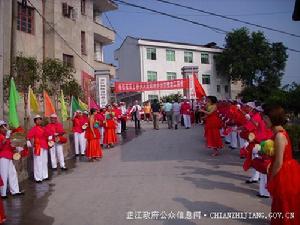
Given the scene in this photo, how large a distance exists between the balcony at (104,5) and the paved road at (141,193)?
2298 centimetres

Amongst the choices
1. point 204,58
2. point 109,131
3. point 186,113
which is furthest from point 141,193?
point 204,58

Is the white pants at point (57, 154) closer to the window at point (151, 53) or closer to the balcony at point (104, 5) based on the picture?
the balcony at point (104, 5)

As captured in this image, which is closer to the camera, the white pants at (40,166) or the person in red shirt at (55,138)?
the white pants at (40,166)

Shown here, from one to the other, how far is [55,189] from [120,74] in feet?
143

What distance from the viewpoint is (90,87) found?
25.9 metres

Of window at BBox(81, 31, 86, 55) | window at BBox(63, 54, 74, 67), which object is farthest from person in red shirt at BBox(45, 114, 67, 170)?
window at BBox(81, 31, 86, 55)

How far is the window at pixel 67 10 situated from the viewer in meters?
28.0

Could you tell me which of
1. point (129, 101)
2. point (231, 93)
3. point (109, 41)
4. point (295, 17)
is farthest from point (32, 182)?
point (231, 93)

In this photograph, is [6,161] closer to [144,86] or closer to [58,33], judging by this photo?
[58,33]

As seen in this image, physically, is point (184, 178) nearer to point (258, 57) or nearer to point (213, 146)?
point (213, 146)

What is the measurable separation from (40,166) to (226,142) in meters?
8.96

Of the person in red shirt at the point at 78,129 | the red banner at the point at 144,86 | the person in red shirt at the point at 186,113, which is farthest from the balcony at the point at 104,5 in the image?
the person in red shirt at the point at 78,129

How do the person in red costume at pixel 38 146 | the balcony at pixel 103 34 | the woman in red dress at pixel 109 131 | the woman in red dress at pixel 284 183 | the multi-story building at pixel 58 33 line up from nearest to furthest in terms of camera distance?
the woman in red dress at pixel 284 183, the person in red costume at pixel 38 146, the woman in red dress at pixel 109 131, the multi-story building at pixel 58 33, the balcony at pixel 103 34

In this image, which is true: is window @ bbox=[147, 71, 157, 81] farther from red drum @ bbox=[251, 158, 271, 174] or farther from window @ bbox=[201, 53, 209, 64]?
red drum @ bbox=[251, 158, 271, 174]
